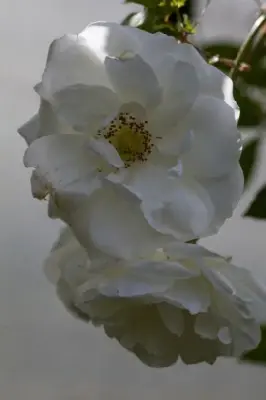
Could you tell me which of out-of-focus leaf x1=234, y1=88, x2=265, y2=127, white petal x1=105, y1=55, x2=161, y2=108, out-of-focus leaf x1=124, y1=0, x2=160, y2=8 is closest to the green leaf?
out-of-focus leaf x1=234, y1=88, x2=265, y2=127

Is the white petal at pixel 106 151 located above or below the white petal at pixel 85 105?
below

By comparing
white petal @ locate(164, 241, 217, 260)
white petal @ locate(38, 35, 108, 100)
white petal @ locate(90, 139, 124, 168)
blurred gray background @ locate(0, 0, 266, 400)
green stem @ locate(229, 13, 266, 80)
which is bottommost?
blurred gray background @ locate(0, 0, 266, 400)

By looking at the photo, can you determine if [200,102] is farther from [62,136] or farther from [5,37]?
[5,37]

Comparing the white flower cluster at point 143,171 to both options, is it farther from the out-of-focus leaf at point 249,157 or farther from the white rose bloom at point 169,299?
the out-of-focus leaf at point 249,157

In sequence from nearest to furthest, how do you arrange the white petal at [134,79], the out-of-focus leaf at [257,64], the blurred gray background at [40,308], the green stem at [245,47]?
the white petal at [134,79], the green stem at [245,47], the out-of-focus leaf at [257,64], the blurred gray background at [40,308]

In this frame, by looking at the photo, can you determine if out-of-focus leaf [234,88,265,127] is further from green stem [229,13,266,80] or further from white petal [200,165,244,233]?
white petal [200,165,244,233]

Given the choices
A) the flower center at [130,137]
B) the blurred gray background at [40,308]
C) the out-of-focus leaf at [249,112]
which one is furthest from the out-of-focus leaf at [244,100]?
the blurred gray background at [40,308]

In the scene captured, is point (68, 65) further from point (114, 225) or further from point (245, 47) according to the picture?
point (245, 47)

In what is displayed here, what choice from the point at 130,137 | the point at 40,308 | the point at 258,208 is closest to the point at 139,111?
the point at 130,137
